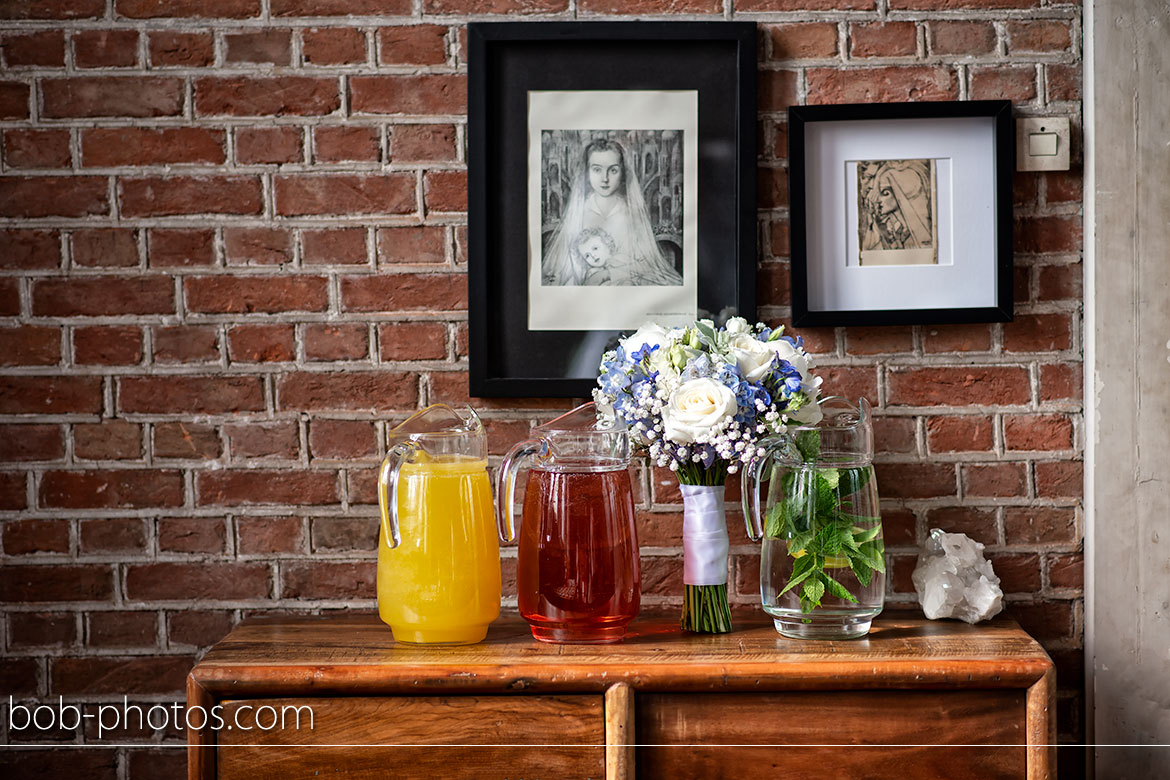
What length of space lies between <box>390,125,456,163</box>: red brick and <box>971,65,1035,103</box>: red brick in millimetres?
839

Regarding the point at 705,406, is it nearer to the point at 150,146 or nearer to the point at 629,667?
Answer: the point at 629,667

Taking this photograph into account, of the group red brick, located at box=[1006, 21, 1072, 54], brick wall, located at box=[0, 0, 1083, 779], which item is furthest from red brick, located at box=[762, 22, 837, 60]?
red brick, located at box=[1006, 21, 1072, 54]

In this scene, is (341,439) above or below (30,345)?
below

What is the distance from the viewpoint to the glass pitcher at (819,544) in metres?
1.24

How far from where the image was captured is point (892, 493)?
149 cm

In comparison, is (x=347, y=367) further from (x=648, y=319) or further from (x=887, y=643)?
(x=887, y=643)

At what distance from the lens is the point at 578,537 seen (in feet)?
4.06

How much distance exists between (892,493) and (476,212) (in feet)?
2.64

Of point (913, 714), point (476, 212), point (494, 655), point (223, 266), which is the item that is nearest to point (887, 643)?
point (913, 714)

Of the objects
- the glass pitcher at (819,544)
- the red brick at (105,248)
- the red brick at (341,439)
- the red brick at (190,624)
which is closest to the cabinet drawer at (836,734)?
the glass pitcher at (819,544)

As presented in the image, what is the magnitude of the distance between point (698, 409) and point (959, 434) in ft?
1.77

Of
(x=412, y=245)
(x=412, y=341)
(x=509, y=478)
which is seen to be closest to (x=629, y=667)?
(x=509, y=478)

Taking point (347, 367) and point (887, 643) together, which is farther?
point (347, 367)

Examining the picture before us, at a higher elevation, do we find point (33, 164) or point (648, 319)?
point (33, 164)
